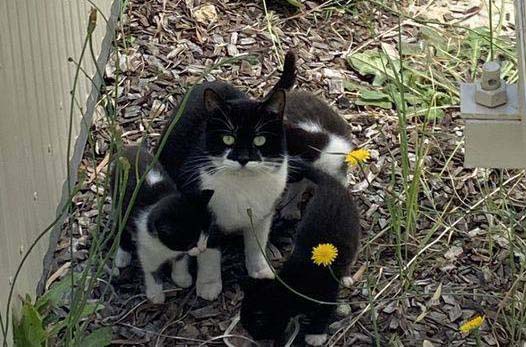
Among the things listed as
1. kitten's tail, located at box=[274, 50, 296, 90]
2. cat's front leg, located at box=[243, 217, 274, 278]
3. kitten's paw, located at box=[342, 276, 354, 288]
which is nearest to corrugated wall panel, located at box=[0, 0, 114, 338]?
cat's front leg, located at box=[243, 217, 274, 278]

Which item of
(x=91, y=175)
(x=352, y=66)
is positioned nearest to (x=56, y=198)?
(x=91, y=175)

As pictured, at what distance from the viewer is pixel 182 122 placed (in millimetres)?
3949

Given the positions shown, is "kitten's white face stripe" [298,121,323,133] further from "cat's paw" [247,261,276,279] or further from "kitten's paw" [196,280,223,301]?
"kitten's paw" [196,280,223,301]

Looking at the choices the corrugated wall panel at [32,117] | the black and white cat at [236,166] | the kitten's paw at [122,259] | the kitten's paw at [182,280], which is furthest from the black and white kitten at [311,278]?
the corrugated wall panel at [32,117]

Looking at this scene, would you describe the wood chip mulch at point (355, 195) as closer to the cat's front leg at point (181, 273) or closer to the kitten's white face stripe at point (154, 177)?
the cat's front leg at point (181, 273)

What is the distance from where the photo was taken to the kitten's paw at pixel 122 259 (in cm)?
389

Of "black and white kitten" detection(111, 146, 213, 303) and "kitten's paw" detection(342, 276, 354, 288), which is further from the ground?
"black and white kitten" detection(111, 146, 213, 303)

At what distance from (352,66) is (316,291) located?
160cm

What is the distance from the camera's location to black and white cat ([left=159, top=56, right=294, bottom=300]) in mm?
3662

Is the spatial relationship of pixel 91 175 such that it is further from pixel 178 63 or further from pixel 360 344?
pixel 360 344

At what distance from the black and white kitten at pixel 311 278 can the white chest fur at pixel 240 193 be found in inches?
7.5

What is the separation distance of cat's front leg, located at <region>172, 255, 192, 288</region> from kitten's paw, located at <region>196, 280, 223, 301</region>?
6 cm

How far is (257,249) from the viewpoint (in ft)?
12.8

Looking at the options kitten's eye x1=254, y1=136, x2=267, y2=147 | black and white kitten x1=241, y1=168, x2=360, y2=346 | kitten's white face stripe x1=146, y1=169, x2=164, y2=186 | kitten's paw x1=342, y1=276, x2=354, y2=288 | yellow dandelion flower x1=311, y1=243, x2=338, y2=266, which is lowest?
kitten's paw x1=342, y1=276, x2=354, y2=288
